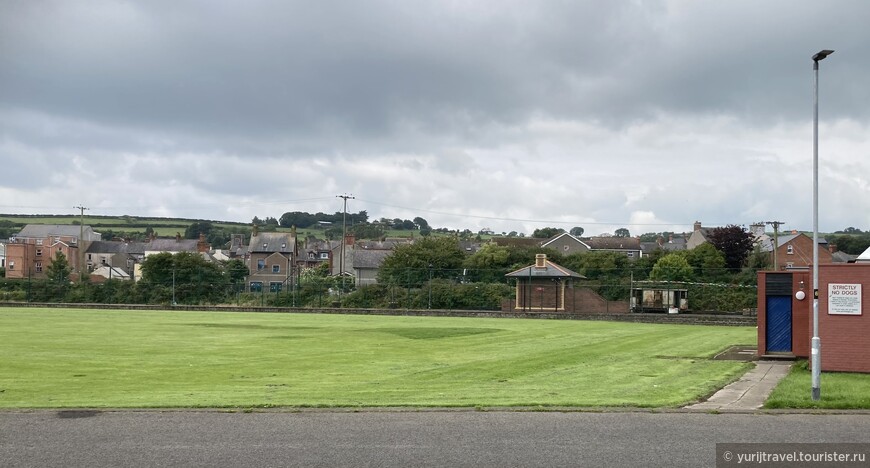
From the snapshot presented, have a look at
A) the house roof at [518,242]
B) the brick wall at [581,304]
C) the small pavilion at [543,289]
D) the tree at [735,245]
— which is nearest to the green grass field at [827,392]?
the brick wall at [581,304]

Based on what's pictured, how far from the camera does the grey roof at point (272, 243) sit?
126625 millimetres

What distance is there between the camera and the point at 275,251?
12569 cm

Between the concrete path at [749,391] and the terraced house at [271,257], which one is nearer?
the concrete path at [749,391]

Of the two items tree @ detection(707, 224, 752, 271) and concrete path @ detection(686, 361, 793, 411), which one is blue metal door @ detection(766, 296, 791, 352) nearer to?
concrete path @ detection(686, 361, 793, 411)

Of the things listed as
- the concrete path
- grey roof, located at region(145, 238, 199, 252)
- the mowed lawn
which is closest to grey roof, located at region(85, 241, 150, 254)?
grey roof, located at region(145, 238, 199, 252)

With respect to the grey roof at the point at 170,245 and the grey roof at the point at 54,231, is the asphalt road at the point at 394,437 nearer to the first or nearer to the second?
the grey roof at the point at 170,245

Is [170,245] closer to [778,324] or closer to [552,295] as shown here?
[552,295]

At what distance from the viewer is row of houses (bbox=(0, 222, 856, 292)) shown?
105812 millimetres

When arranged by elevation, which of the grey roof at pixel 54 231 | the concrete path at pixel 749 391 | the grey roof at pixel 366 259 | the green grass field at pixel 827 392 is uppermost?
the grey roof at pixel 54 231

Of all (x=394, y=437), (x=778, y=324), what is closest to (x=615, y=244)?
(x=778, y=324)

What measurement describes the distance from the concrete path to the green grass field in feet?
0.78

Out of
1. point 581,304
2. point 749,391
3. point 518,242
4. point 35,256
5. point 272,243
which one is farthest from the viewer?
point 518,242

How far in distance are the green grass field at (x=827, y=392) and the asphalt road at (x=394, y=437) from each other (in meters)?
0.95

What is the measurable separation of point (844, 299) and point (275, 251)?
111 metres
